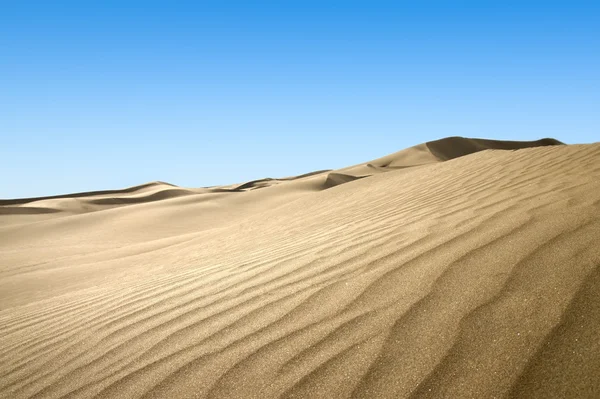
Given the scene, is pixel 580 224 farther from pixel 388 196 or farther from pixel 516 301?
pixel 388 196

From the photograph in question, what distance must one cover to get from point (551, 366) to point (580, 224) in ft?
4.77

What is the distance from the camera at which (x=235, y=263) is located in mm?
3988

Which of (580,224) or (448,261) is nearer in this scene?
(448,261)

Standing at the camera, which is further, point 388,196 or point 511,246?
point 388,196

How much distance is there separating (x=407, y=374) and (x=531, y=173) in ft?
14.6

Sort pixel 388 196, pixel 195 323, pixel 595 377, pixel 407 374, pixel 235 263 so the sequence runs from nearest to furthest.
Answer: pixel 595 377, pixel 407 374, pixel 195 323, pixel 235 263, pixel 388 196

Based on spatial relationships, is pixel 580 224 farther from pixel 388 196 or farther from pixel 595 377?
pixel 388 196

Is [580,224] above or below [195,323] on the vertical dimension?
above

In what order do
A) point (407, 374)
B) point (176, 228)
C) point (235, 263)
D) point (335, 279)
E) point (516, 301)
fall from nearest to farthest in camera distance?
point (407, 374) → point (516, 301) → point (335, 279) → point (235, 263) → point (176, 228)

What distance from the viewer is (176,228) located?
594 inches

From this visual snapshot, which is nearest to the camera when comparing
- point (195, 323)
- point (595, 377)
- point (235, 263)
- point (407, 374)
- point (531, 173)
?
point (595, 377)

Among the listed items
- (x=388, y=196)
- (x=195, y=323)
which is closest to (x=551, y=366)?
(x=195, y=323)

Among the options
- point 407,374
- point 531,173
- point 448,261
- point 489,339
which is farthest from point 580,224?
point 531,173

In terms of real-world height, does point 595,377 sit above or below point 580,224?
below
